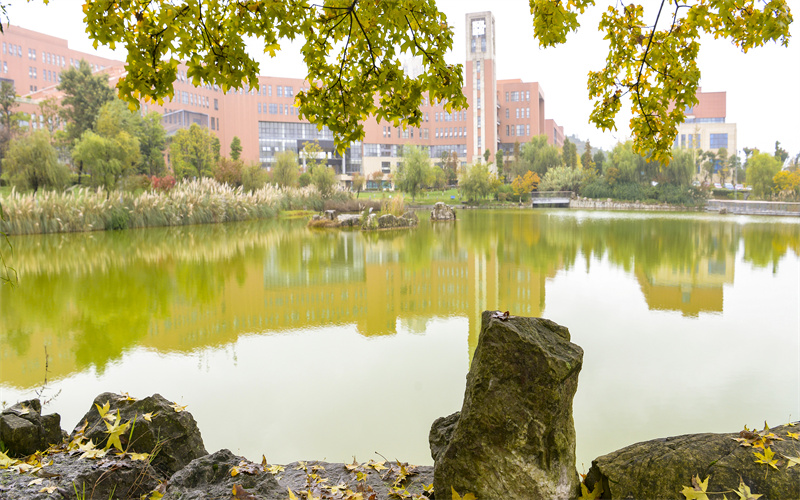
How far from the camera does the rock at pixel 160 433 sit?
285cm

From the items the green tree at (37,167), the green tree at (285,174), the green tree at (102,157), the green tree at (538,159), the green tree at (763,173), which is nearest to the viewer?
the green tree at (37,167)

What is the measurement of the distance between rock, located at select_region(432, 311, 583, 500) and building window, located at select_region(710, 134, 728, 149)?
9138cm

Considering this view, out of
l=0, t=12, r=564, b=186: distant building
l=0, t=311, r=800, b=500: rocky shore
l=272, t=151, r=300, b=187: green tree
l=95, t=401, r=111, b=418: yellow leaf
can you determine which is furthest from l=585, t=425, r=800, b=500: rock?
l=0, t=12, r=564, b=186: distant building

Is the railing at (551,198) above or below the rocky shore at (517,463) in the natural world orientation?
above

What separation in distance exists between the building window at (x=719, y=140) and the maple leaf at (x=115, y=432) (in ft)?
303

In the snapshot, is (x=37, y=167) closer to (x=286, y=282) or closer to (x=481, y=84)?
(x=286, y=282)

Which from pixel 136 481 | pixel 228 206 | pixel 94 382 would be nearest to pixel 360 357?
pixel 94 382

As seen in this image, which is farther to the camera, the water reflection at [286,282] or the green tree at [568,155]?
the green tree at [568,155]

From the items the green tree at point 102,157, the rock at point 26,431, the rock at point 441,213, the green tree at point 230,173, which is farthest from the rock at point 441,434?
the green tree at point 230,173

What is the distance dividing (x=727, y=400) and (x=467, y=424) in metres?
2.85

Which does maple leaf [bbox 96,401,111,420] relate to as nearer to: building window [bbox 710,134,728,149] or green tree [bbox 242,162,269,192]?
green tree [bbox 242,162,269,192]

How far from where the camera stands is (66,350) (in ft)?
18.3

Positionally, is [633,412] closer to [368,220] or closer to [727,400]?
[727,400]

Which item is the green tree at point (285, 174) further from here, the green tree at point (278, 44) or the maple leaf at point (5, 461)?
the maple leaf at point (5, 461)
